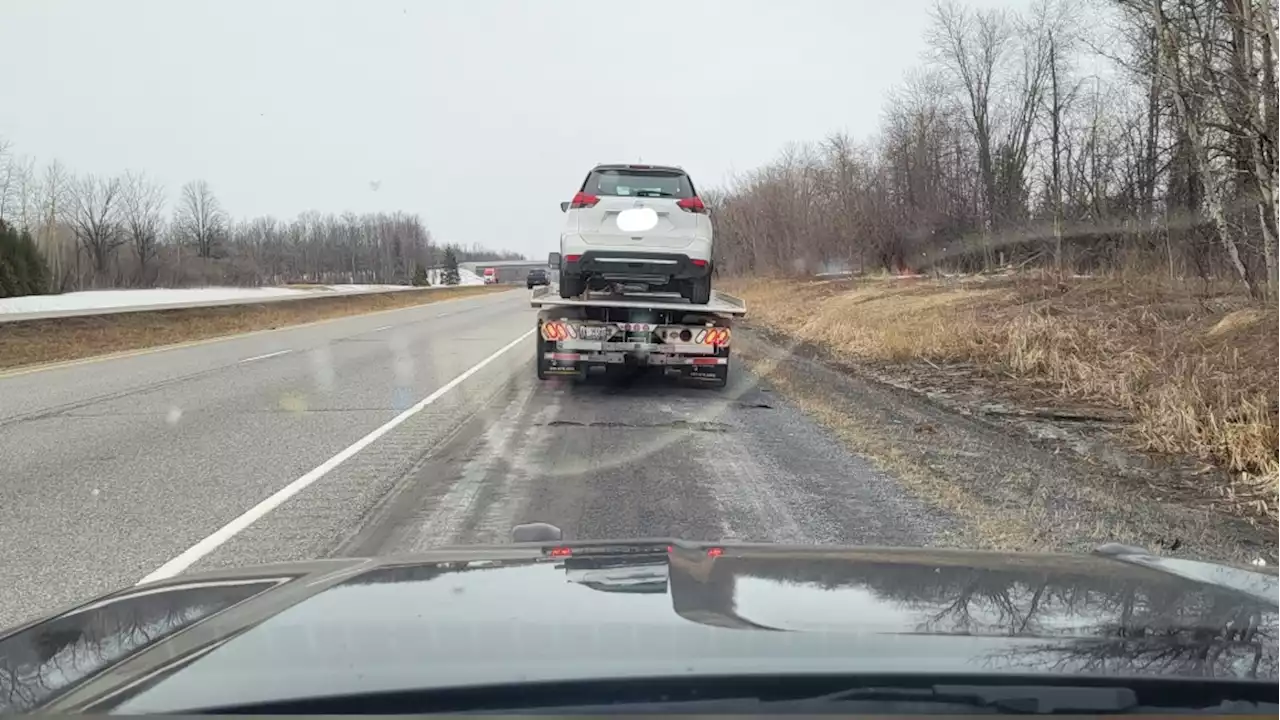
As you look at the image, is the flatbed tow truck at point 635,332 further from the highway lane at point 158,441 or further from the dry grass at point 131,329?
the dry grass at point 131,329

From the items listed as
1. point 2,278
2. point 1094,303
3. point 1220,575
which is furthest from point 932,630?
point 2,278

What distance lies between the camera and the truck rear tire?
38.5 ft

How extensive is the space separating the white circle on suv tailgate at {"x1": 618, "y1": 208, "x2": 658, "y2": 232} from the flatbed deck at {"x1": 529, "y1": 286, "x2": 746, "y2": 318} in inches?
36.9

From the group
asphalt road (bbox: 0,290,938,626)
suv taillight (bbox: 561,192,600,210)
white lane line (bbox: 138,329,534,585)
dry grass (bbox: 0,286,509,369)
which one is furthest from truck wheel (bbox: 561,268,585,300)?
dry grass (bbox: 0,286,509,369)

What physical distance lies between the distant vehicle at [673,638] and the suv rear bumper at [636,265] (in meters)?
8.52

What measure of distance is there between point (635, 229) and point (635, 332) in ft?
4.21

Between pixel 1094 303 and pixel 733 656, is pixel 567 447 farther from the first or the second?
pixel 1094 303

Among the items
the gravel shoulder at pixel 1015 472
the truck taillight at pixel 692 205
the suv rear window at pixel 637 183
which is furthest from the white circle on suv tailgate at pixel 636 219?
the gravel shoulder at pixel 1015 472

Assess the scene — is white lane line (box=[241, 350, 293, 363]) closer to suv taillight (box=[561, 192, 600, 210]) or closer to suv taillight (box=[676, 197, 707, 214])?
suv taillight (box=[561, 192, 600, 210])

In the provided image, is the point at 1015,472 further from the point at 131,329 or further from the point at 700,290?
the point at 131,329

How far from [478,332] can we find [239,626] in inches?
891

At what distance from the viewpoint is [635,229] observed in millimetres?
11438

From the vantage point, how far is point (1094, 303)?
14.3m

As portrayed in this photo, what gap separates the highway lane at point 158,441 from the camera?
5.14m
